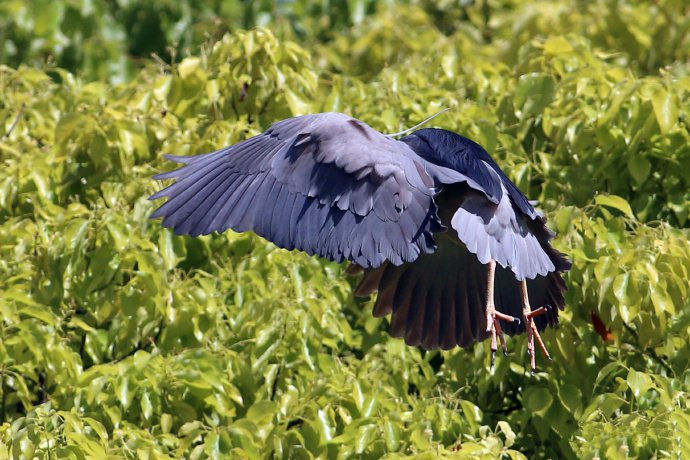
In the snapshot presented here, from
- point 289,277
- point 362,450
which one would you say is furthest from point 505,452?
point 289,277

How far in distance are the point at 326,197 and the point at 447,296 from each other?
0.80 metres

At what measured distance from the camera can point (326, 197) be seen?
4.24 meters

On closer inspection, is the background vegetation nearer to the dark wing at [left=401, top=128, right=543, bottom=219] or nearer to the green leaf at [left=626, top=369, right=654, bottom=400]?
the green leaf at [left=626, top=369, right=654, bottom=400]

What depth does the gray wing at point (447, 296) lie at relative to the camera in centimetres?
467

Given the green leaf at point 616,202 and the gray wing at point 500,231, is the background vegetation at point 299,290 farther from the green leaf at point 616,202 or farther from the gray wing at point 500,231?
the gray wing at point 500,231

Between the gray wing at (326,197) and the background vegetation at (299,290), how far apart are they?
0.44 meters

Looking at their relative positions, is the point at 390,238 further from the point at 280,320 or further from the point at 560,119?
the point at 560,119

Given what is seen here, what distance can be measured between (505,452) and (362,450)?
446 mm

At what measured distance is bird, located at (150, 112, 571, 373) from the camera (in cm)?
414

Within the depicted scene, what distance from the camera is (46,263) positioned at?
15.6ft

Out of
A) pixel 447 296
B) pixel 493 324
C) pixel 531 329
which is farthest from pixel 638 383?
pixel 447 296

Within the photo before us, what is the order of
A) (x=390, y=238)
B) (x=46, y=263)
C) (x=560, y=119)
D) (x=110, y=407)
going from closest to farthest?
(x=390, y=238)
(x=110, y=407)
(x=46, y=263)
(x=560, y=119)

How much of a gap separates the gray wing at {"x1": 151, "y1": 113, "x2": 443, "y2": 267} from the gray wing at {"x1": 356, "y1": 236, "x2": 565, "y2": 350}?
601 mm

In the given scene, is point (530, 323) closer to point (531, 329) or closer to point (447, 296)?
point (531, 329)
